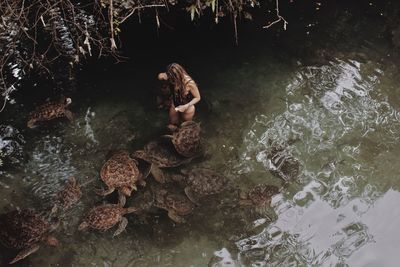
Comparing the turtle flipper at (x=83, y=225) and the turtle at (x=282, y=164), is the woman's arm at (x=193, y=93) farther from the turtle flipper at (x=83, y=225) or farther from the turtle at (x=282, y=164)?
the turtle flipper at (x=83, y=225)

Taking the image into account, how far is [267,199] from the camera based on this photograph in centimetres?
524

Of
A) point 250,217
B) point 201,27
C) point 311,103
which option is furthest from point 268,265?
point 201,27

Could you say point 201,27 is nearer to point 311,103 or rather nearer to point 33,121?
point 311,103

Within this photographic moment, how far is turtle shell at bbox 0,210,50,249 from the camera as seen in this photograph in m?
4.80

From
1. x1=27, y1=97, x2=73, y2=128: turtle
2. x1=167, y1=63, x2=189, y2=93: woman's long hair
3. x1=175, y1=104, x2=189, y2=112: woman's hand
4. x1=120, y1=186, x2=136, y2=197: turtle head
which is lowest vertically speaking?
x1=120, y1=186, x2=136, y2=197: turtle head

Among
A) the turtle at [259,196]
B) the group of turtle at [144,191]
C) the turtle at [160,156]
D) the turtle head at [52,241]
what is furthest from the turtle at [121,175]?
the turtle at [259,196]

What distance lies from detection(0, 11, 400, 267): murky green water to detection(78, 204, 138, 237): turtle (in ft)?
0.39

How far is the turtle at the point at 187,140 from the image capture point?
561 centimetres

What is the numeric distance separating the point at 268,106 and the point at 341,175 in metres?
1.56

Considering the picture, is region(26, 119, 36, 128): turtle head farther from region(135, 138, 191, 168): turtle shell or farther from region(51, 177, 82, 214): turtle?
region(135, 138, 191, 168): turtle shell

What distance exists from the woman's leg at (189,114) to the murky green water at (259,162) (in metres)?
0.32

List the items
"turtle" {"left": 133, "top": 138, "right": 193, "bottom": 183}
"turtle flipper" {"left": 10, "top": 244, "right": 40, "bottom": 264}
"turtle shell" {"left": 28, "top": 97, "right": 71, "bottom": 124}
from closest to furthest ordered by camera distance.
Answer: "turtle flipper" {"left": 10, "top": 244, "right": 40, "bottom": 264}, "turtle" {"left": 133, "top": 138, "right": 193, "bottom": 183}, "turtle shell" {"left": 28, "top": 97, "right": 71, "bottom": 124}

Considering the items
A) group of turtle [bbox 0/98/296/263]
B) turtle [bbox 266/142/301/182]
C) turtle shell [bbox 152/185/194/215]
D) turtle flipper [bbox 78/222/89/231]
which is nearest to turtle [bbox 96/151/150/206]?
group of turtle [bbox 0/98/296/263]

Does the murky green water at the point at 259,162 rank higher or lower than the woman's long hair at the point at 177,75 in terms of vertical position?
lower
